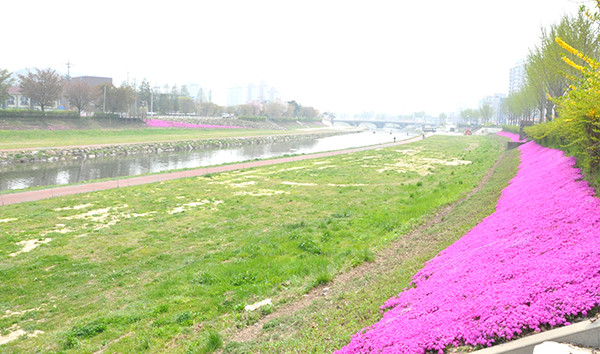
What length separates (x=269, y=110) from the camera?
14775 centimetres

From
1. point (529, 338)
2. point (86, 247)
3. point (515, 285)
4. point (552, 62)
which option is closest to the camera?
point (529, 338)

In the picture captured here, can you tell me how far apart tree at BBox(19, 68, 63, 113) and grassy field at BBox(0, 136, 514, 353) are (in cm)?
5437

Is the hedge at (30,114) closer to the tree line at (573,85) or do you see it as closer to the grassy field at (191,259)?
the grassy field at (191,259)

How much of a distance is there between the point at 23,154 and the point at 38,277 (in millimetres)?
33858

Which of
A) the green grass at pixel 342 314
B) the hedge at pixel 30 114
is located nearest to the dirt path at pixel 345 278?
the green grass at pixel 342 314

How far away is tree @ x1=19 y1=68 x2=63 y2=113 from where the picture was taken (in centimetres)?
6350

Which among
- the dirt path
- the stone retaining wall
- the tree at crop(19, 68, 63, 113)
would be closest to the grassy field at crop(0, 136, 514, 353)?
the dirt path

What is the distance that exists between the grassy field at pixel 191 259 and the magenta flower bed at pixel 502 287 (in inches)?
30.2

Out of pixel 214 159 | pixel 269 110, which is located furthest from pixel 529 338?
pixel 269 110

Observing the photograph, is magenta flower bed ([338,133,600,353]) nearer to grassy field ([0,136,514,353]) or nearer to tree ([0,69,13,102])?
grassy field ([0,136,514,353])

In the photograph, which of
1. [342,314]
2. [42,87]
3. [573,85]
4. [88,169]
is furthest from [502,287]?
[42,87]

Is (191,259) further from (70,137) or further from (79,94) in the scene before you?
(79,94)

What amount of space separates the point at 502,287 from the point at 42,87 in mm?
73607

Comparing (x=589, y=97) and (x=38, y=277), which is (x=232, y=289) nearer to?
(x=38, y=277)
